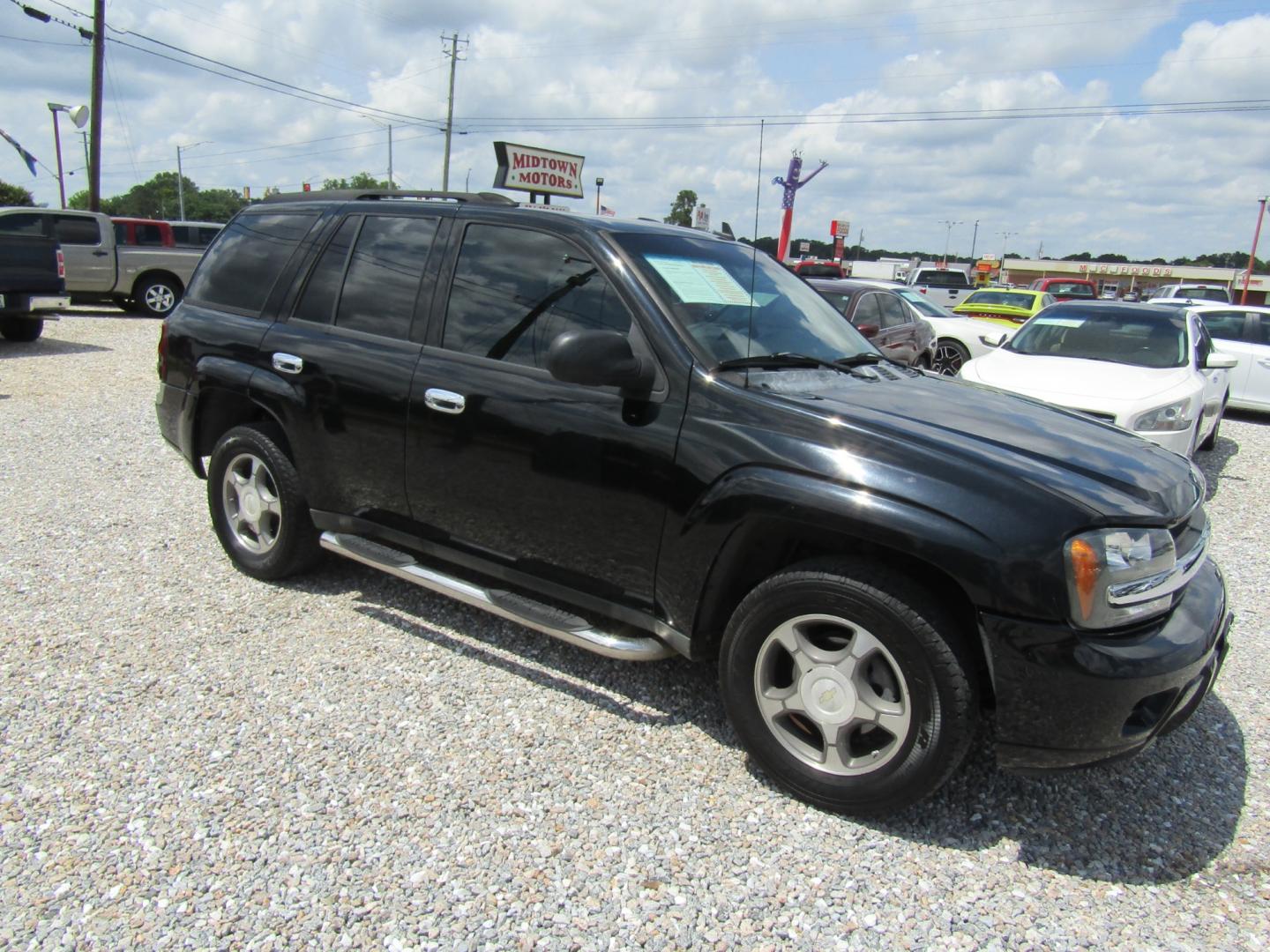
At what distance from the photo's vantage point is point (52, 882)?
234cm

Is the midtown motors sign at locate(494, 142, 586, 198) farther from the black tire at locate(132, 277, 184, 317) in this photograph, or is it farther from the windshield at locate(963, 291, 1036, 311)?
the windshield at locate(963, 291, 1036, 311)

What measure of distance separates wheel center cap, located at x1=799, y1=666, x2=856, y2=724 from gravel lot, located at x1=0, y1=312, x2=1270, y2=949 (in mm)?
343

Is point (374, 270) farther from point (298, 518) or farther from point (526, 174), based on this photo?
point (526, 174)

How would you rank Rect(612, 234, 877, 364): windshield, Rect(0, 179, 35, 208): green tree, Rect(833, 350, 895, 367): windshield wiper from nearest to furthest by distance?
Rect(612, 234, 877, 364): windshield < Rect(833, 350, 895, 367): windshield wiper < Rect(0, 179, 35, 208): green tree

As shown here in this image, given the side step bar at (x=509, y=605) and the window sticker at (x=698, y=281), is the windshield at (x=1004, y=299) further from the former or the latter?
the side step bar at (x=509, y=605)

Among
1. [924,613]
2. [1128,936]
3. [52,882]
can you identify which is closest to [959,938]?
[1128,936]

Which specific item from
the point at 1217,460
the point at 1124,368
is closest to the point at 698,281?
the point at 1124,368

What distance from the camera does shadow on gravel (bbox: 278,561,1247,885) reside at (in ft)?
8.84

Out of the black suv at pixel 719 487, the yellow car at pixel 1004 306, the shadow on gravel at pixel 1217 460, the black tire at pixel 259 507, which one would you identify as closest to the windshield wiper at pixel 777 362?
the black suv at pixel 719 487

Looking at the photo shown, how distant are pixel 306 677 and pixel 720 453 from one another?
1926 mm

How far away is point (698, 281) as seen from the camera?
3.37m

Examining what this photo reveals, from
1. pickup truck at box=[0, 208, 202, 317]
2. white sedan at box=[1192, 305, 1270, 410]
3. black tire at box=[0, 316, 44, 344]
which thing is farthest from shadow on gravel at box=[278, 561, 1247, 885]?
pickup truck at box=[0, 208, 202, 317]

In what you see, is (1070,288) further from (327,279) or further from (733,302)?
(327,279)

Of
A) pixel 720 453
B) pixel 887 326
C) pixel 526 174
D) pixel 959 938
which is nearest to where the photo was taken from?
pixel 959 938
